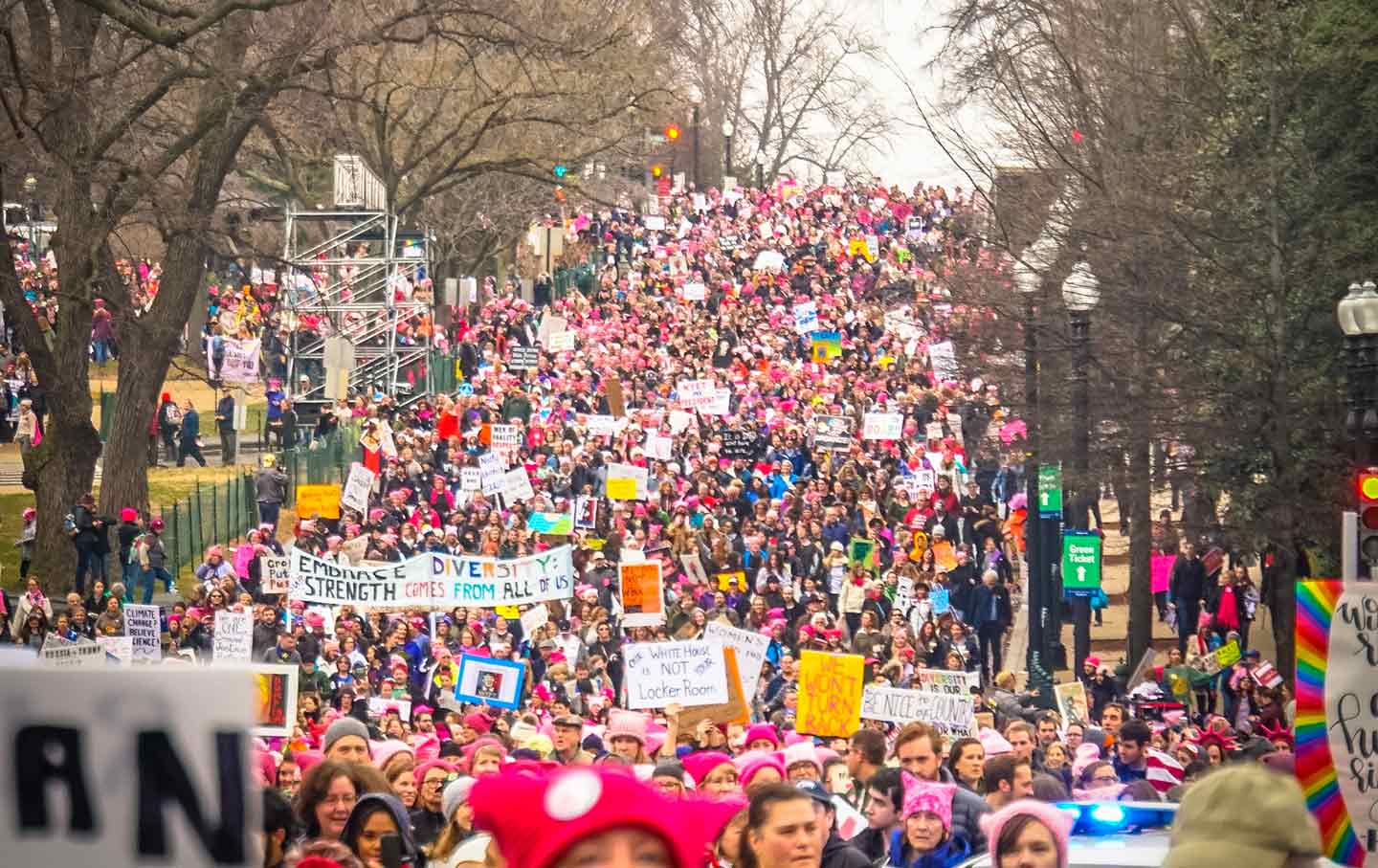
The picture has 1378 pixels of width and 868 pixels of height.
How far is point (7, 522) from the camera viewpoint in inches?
1449

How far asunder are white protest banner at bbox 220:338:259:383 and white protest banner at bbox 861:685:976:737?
68.7ft

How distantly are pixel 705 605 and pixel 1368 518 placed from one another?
968 centimetres

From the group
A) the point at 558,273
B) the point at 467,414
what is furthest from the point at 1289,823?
the point at 558,273

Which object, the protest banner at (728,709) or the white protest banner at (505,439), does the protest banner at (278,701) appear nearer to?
the protest banner at (728,709)

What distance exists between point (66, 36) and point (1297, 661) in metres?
20.2

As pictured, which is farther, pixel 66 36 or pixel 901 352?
pixel 901 352

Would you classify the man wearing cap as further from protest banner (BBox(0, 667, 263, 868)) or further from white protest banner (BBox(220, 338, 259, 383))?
white protest banner (BBox(220, 338, 259, 383))

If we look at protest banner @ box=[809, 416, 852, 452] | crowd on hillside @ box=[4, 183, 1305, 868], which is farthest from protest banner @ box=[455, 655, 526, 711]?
protest banner @ box=[809, 416, 852, 452]

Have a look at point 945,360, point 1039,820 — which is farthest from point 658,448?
point 1039,820

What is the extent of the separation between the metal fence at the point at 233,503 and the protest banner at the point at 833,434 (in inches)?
289

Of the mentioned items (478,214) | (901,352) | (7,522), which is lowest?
(7,522)

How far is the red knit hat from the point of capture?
3354mm

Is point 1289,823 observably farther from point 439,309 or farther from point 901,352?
point 439,309

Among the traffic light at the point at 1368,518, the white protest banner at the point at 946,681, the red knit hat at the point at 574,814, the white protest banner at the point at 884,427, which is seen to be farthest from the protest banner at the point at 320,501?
the red knit hat at the point at 574,814
